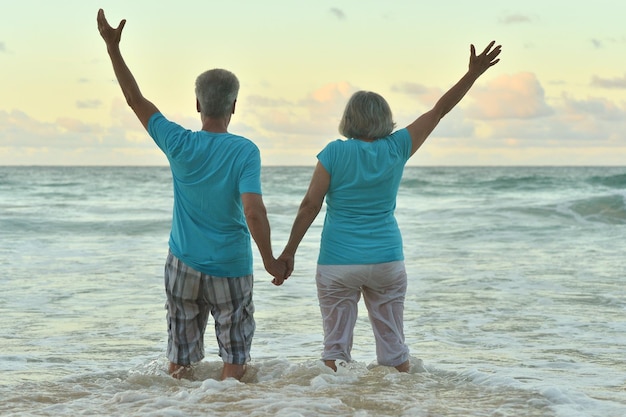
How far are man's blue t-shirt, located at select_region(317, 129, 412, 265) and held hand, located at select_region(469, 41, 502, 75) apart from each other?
26.6 inches

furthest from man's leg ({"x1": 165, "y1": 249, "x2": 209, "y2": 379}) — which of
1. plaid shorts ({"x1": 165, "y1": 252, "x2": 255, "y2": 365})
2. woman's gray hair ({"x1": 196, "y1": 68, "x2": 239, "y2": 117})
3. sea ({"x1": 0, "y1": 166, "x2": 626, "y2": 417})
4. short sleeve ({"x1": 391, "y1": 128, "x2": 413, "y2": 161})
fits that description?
short sleeve ({"x1": 391, "y1": 128, "x2": 413, "y2": 161})

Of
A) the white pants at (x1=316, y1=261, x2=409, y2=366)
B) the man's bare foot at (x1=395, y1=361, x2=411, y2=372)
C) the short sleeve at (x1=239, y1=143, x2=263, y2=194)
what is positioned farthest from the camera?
the man's bare foot at (x1=395, y1=361, x2=411, y2=372)

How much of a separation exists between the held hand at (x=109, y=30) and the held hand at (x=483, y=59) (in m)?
2.02

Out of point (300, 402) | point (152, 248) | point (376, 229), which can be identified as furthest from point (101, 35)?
point (152, 248)

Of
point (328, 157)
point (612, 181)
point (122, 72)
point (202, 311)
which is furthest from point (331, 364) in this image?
point (612, 181)

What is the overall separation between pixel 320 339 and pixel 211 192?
2632 millimetres

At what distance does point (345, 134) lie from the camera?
16.2ft

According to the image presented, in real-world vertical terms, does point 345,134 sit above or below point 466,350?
above

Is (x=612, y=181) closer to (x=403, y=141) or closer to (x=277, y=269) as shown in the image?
(x=403, y=141)

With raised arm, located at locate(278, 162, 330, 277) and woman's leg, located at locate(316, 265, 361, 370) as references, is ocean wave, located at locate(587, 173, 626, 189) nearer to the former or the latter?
woman's leg, located at locate(316, 265, 361, 370)

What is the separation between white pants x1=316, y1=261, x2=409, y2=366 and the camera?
488 cm

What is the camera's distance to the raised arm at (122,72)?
182 inches

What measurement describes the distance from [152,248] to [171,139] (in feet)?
33.6

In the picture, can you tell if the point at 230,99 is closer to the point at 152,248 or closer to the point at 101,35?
the point at 101,35
